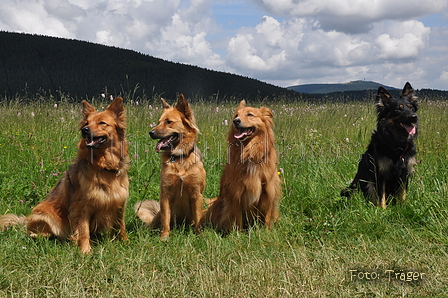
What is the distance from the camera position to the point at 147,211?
430cm

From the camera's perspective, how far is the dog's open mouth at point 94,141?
322 cm

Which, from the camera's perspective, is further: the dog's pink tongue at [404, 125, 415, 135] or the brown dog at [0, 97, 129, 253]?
the dog's pink tongue at [404, 125, 415, 135]

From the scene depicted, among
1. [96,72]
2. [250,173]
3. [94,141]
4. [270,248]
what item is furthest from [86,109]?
[96,72]

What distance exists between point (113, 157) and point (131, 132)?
4177mm

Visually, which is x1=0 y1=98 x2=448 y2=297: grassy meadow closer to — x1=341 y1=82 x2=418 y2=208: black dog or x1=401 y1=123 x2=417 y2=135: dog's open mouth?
x1=341 y1=82 x2=418 y2=208: black dog

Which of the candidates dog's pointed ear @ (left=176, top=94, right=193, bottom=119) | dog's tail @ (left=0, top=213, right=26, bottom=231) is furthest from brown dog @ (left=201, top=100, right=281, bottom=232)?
dog's tail @ (left=0, top=213, right=26, bottom=231)

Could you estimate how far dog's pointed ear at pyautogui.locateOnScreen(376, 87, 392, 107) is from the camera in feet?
14.2

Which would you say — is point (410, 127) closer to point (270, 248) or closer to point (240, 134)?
point (240, 134)

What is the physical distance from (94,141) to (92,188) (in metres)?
0.45

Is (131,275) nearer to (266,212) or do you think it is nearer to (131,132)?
(266,212)

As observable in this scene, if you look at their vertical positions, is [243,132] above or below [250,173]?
→ above

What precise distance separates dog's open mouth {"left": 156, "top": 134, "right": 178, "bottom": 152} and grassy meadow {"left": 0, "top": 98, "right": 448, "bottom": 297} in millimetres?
907

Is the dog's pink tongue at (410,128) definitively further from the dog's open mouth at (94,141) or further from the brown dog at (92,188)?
the dog's open mouth at (94,141)

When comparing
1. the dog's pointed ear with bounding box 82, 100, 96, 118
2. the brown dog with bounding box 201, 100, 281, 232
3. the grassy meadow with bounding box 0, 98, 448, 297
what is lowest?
the grassy meadow with bounding box 0, 98, 448, 297
